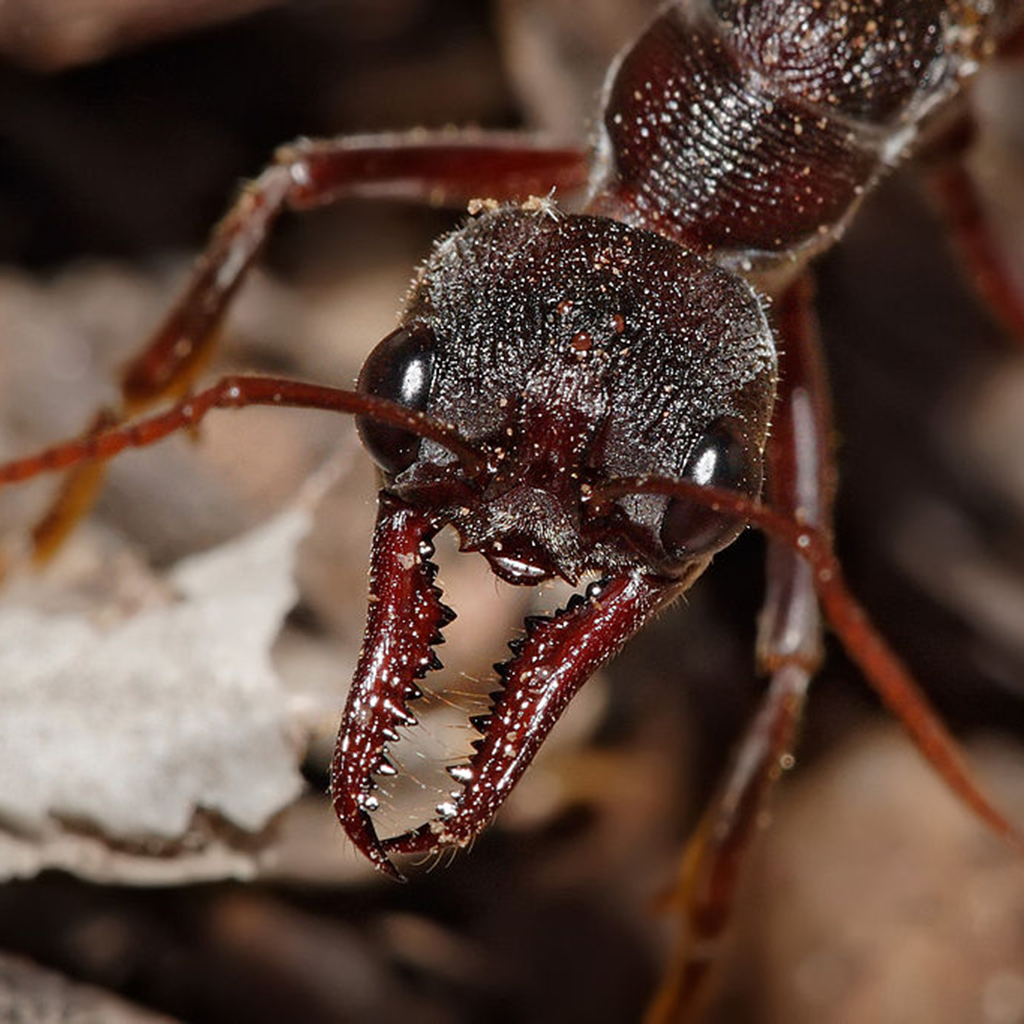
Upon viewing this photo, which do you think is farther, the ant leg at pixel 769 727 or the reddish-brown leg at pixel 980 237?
the reddish-brown leg at pixel 980 237

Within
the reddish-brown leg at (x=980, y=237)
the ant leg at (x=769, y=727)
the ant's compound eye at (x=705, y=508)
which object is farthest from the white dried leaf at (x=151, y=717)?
the reddish-brown leg at (x=980, y=237)

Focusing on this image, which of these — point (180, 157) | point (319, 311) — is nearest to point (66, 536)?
point (319, 311)

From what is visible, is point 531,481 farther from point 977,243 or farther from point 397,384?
point 977,243

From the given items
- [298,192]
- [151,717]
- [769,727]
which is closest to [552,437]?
[151,717]

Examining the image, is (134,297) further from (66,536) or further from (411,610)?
(411,610)

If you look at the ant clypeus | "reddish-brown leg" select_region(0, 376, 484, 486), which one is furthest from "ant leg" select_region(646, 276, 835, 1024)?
"reddish-brown leg" select_region(0, 376, 484, 486)

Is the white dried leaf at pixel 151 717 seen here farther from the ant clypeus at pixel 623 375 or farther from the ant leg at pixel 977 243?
the ant leg at pixel 977 243
